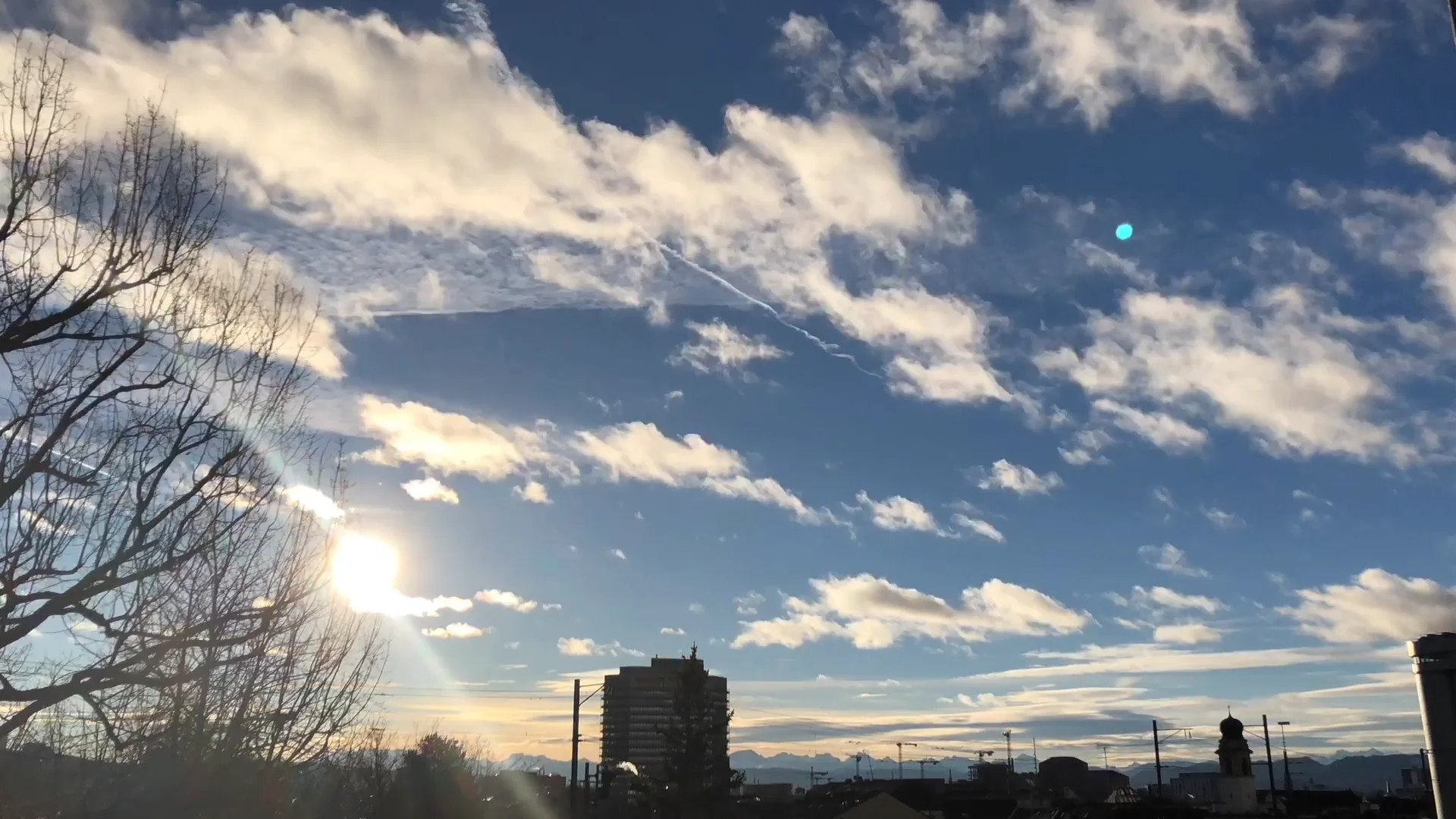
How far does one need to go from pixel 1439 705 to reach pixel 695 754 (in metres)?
53.3

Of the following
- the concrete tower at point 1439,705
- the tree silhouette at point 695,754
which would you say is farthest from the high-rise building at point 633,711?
the concrete tower at point 1439,705

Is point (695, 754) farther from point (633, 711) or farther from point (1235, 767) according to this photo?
point (633, 711)

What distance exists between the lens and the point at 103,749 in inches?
486

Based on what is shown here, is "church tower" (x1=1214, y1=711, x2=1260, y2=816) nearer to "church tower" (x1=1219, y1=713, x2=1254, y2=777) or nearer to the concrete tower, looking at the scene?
"church tower" (x1=1219, y1=713, x2=1254, y2=777)

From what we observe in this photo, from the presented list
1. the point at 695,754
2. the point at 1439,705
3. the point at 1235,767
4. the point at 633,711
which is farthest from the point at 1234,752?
the point at 633,711

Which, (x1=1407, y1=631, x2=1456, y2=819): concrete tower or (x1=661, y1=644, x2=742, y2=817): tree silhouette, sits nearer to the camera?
(x1=1407, y1=631, x2=1456, y2=819): concrete tower

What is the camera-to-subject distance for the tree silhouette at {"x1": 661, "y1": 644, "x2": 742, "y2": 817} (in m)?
56.2

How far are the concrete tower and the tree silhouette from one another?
52.5 m

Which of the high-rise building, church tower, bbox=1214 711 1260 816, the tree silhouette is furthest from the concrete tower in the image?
the high-rise building

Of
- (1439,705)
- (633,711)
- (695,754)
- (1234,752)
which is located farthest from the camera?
(633,711)

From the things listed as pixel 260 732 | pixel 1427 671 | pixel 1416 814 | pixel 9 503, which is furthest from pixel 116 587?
pixel 1416 814

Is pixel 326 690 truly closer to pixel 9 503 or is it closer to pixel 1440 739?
pixel 9 503

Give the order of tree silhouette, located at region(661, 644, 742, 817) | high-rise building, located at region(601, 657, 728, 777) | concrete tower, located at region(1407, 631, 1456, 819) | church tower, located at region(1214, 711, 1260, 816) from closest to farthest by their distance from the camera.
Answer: concrete tower, located at region(1407, 631, 1456, 819) < tree silhouette, located at region(661, 644, 742, 817) < church tower, located at region(1214, 711, 1260, 816) < high-rise building, located at region(601, 657, 728, 777)

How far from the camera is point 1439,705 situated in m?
7.47
